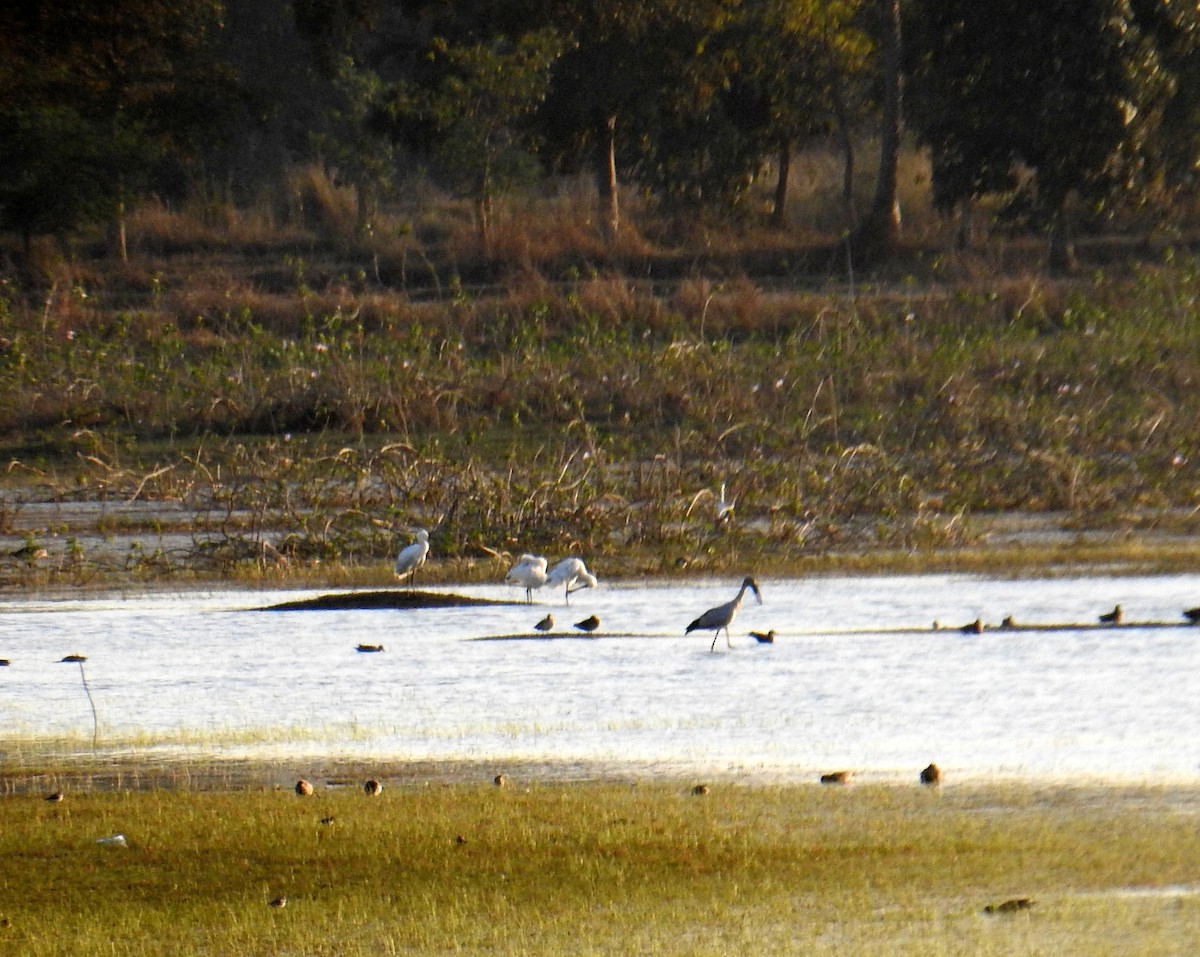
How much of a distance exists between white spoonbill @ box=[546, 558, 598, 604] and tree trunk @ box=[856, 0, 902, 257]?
18.9 m

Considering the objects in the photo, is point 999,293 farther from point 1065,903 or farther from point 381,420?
point 1065,903

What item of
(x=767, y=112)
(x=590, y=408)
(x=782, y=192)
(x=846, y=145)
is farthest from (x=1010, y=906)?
(x=846, y=145)

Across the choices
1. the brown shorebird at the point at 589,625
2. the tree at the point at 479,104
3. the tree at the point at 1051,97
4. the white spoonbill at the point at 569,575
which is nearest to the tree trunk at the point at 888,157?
the tree at the point at 1051,97

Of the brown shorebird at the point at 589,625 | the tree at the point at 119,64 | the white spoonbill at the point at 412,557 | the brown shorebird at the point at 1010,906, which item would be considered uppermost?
the tree at the point at 119,64

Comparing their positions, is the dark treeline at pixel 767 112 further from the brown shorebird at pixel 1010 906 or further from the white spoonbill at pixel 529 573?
the brown shorebird at pixel 1010 906

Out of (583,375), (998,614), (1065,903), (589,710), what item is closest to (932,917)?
(1065,903)

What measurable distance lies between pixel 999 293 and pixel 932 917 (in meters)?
20.4

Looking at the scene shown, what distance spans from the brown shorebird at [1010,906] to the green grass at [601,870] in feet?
0.11

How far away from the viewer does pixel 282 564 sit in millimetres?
13344

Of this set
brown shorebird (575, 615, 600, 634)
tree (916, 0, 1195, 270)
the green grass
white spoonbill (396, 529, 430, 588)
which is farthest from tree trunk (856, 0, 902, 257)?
the green grass

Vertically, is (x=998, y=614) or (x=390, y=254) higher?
(x=998, y=614)

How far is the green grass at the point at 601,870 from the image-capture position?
507 centimetres

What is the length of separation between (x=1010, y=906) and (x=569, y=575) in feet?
21.8

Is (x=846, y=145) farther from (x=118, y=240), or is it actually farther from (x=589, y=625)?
(x=589, y=625)
